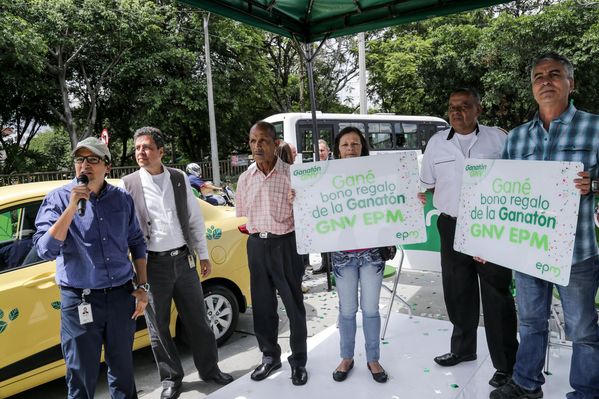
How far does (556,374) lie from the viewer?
10.2 ft

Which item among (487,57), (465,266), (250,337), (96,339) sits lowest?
(250,337)

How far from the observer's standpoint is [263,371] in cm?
336

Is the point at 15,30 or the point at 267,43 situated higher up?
the point at 267,43

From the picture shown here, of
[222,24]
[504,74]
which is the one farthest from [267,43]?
[504,74]

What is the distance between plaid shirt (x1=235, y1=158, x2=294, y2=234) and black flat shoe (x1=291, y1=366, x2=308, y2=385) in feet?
3.31

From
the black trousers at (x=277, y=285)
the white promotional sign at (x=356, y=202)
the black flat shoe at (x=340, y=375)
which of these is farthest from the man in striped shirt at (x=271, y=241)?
the black flat shoe at (x=340, y=375)

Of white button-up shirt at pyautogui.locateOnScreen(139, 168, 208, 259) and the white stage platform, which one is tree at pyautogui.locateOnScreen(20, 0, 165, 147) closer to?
white button-up shirt at pyautogui.locateOnScreen(139, 168, 208, 259)

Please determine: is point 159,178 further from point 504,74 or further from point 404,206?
point 504,74

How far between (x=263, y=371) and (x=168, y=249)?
1.14 m

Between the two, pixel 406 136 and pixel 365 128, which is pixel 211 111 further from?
pixel 406 136

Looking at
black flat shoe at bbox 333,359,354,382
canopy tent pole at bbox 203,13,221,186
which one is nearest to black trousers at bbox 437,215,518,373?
black flat shoe at bbox 333,359,354,382

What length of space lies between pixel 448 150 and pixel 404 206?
49cm

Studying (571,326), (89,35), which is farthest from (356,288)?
(89,35)

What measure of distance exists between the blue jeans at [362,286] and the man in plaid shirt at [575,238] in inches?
34.4
